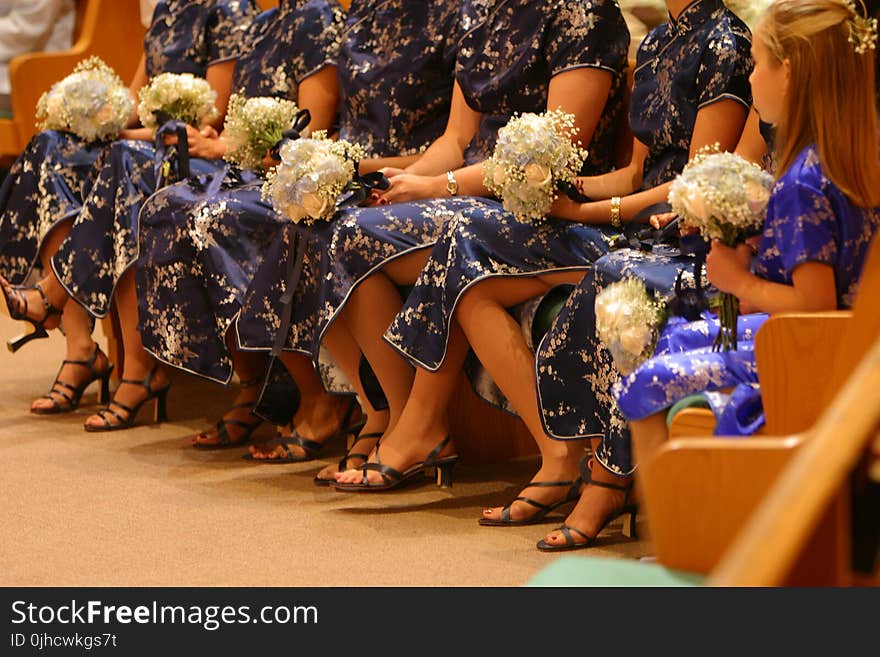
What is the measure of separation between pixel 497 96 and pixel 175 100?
1.18m

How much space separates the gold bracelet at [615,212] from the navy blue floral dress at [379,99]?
2.51 feet

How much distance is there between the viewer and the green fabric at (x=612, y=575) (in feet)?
4.32

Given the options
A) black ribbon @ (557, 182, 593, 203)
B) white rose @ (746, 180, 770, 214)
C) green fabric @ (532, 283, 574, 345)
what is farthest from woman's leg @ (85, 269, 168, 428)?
white rose @ (746, 180, 770, 214)

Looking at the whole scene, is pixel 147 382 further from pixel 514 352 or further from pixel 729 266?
pixel 729 266

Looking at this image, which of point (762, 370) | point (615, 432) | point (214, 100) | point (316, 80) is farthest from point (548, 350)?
point (214, 100)

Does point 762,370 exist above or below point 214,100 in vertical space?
below

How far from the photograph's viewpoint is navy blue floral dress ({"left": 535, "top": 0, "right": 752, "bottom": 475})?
8.91 ft

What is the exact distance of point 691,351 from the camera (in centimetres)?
228

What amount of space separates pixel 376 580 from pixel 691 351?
785 millimetres

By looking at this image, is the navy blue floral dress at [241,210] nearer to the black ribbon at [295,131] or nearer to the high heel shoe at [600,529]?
the black ribbon at [295,131]

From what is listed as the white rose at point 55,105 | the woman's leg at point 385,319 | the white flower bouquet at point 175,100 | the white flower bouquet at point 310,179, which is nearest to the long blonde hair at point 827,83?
the woman's leg at point 385,319

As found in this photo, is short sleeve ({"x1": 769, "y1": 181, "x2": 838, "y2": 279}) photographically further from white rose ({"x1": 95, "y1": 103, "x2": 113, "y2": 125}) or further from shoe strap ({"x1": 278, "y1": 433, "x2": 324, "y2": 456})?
white rose ({"x1": 95, "y1": 103, "x2": 113, "y2": 125})
